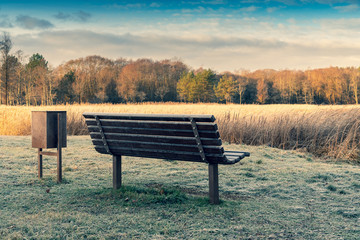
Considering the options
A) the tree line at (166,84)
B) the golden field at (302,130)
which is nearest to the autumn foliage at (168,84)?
the tree line at (166,84)

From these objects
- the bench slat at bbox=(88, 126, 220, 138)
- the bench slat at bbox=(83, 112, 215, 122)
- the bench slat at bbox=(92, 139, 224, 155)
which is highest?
the bench slat at bbox=(83, 112, 215, 122)

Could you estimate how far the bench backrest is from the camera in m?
3.72

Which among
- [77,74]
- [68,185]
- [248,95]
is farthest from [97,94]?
[68,185]

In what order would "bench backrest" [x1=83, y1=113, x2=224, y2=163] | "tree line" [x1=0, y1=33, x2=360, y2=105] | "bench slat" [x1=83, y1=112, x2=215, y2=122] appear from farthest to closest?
"tree line" [x1=0, y1=33, x2=360, y2=105], "bench backrest" [x1=83, y1=113, x2=224, y2=163], "bench slat" [x1=83, y1=112, x2=215, y2=122]

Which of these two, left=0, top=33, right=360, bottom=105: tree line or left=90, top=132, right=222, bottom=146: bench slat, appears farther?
left=0, top=33, right=360, bottom=105: tree line

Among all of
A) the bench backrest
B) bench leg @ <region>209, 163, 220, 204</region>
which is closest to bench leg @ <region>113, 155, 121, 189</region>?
the bench backrest

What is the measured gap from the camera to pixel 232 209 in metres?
3.92

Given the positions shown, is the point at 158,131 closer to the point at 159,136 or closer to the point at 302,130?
the point at 159,136

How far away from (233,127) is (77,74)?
50.5 m

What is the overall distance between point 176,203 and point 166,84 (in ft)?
199

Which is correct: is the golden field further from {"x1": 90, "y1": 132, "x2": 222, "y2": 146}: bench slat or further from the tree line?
the tree line

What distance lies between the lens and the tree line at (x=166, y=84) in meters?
54.6

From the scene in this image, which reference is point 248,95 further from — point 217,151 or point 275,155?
point 217,151

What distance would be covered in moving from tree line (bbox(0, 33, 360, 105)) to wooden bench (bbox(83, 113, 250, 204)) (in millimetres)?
43189
